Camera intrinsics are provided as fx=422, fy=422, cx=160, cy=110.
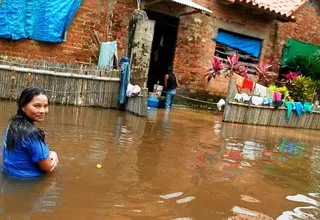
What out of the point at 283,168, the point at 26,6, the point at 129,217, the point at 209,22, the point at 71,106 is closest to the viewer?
the point at 129,217

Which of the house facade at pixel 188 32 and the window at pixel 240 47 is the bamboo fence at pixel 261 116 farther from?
A: the window at pixel 240 47

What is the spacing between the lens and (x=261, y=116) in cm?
1198

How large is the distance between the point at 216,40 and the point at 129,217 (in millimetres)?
12251

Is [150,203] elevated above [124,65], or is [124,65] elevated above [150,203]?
[124,65]

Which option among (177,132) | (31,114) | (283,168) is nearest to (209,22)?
(177,132)

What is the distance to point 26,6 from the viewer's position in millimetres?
11555

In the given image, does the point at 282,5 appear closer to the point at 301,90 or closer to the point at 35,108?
the point at 301,90

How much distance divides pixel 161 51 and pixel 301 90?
5.01m

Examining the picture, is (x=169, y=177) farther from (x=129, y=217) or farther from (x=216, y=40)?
(x=216, y=40)

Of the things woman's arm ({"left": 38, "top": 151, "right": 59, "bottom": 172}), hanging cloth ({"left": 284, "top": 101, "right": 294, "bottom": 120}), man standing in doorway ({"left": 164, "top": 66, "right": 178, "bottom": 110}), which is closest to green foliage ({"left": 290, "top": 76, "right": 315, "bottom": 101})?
hanging cloth ({"left": 284, "top": 101, "right": 294, "bottom": 120})

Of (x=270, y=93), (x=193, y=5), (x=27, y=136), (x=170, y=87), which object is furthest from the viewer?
(x=170, y=87)

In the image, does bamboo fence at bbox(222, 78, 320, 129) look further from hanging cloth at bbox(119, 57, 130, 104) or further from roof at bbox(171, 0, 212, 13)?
roof at bbox(171, 0, 212, 13)

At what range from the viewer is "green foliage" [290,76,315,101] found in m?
13.9

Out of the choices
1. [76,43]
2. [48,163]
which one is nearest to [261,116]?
[76,43]
